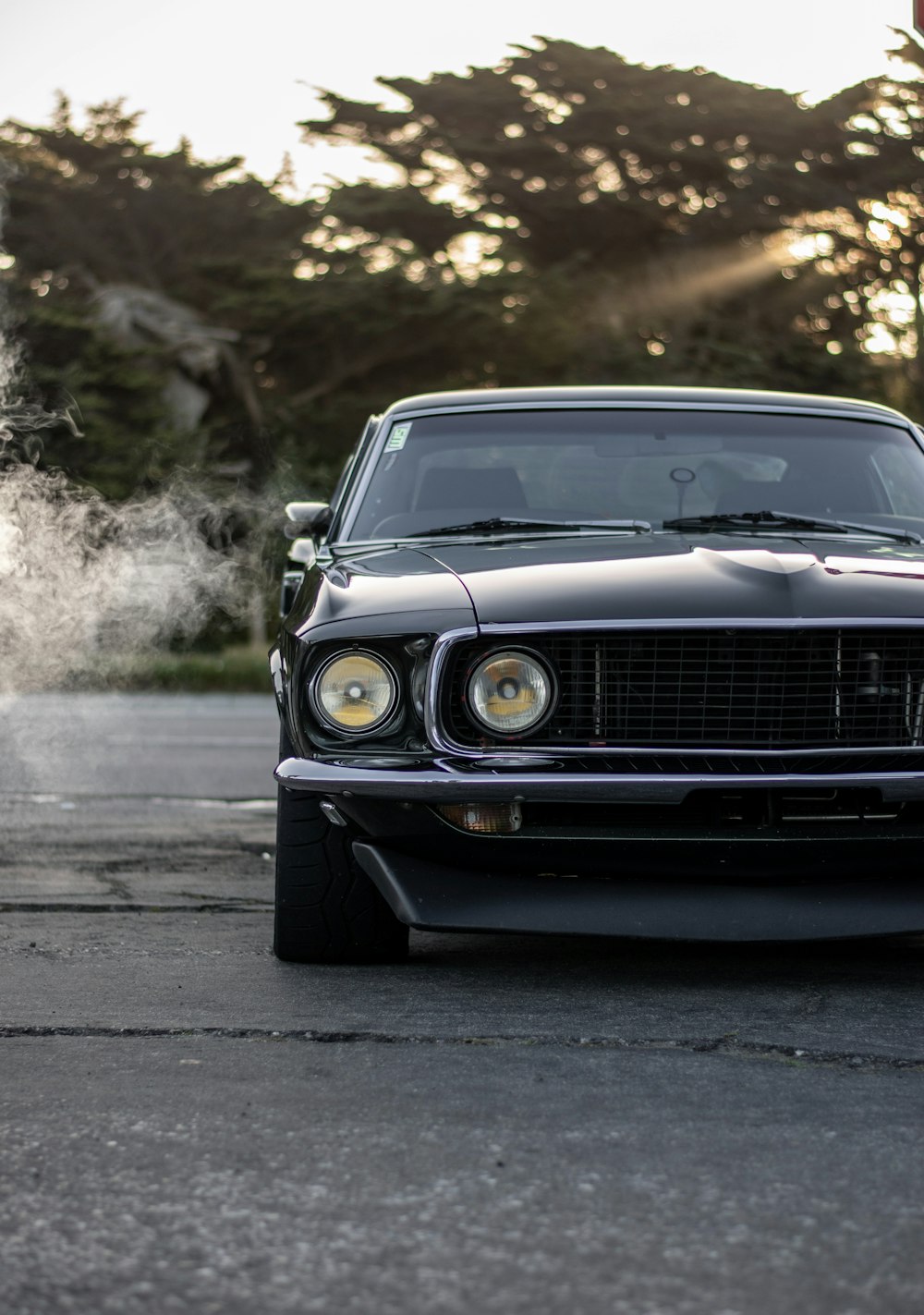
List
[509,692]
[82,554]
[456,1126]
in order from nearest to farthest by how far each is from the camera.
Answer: [456,1126]
[509,692]
[82,554]

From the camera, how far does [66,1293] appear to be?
7.66 ft

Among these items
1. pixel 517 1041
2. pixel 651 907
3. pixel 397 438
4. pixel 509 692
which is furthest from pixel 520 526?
pixel 517 1041

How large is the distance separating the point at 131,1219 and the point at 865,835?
6.77 ft

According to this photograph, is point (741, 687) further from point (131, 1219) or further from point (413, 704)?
point (131, 1219)

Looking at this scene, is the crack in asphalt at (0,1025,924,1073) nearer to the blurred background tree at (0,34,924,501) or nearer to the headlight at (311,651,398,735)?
the headlight at (311,651,398,735)

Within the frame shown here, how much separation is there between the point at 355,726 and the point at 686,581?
0.81 m

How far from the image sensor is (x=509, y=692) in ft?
13.6

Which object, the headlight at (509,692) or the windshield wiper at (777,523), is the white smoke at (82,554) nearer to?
the windshield wiper at (777,523)

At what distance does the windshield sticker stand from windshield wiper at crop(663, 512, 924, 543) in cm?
97

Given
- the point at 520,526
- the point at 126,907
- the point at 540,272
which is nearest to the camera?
the point at 520,526

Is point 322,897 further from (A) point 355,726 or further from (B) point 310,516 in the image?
(B) point 310,516

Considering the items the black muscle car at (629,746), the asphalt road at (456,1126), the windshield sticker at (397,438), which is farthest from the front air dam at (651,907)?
the windshield sticker at (397,438)

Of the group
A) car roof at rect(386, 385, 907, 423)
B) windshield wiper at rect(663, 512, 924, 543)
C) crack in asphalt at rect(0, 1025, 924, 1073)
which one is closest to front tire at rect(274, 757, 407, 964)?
crack in asphalt at rect(0, 1025, 924, 1073)

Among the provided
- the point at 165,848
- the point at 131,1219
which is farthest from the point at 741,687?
the point at 165,848
